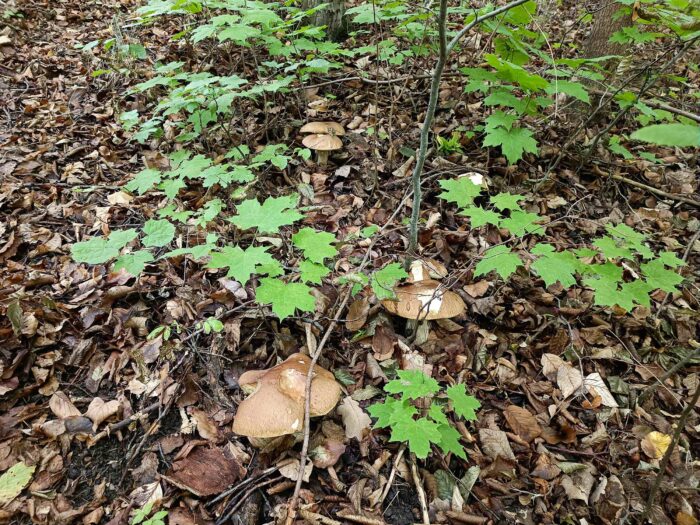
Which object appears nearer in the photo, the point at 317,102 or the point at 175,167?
the point at 175,167

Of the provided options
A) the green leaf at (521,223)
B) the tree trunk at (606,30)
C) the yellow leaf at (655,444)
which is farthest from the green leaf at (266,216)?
the tree trunk at (606,30)

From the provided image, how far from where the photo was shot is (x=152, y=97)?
580cm

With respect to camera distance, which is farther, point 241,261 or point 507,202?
point 507,202

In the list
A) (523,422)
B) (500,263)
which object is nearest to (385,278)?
(500,263)

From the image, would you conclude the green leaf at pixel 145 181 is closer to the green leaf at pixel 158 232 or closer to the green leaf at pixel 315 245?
the green leaf at pixel 158 232

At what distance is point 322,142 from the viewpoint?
15.1ft

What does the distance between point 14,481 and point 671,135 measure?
12.0ft

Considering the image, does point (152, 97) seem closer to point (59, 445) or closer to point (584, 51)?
point (59, 445)

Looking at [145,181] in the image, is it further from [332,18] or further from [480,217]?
[332,18]

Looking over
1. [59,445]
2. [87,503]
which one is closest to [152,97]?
[59,445]

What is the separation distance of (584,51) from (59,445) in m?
6.53

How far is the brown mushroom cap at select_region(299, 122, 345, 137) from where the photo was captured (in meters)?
4.71

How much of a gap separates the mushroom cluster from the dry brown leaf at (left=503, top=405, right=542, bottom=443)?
3187 mm

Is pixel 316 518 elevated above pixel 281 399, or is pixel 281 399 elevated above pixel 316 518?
pixel 281 399
